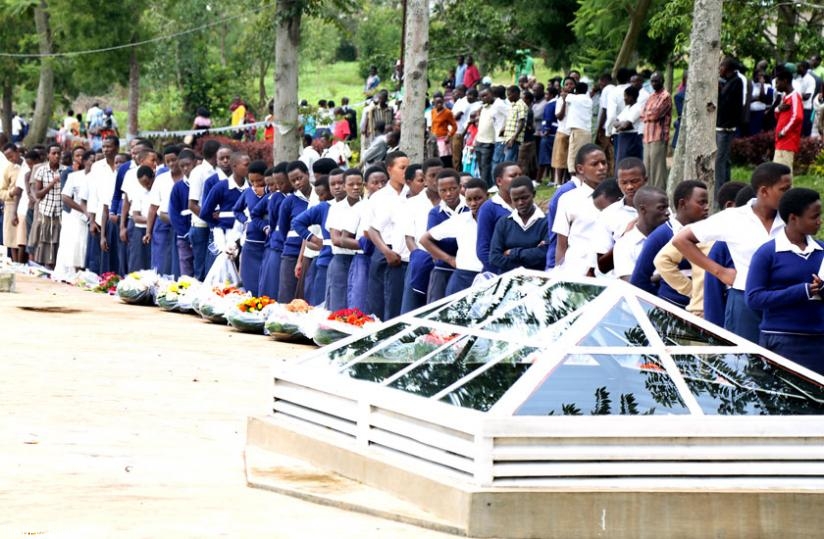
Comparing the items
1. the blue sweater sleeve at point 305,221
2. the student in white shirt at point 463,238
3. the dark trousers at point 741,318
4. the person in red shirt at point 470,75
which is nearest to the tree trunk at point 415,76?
the blue sweater sleeve at point 305,221

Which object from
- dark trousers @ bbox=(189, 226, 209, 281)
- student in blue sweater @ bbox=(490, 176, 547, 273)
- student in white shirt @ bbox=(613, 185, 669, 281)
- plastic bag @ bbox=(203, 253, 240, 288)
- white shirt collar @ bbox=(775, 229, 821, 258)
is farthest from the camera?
dark trousers @ bbox=(189, 226, 209, 281)

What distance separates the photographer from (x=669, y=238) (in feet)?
33.1

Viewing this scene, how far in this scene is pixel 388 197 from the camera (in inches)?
562

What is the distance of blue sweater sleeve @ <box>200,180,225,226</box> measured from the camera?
17391 millimetres

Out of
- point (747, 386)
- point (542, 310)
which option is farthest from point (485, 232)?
point (747, 386)

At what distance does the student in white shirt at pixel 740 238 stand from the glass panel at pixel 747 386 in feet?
4.41

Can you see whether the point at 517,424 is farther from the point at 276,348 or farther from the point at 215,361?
the point at 276,348

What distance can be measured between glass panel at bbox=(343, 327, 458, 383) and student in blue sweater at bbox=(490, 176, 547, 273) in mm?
3289

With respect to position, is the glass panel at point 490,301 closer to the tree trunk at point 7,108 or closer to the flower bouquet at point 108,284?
the flower bouquet at point 108,284

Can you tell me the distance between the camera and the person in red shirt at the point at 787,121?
18672 millimetres

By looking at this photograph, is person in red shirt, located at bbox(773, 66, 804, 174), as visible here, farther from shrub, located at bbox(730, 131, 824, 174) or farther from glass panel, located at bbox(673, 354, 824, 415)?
glass panel, located at bbox(673, 354, 824, 415)

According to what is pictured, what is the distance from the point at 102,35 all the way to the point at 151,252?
19317 mm

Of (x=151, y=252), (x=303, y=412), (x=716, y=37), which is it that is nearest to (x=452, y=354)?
(x=303, y=412)

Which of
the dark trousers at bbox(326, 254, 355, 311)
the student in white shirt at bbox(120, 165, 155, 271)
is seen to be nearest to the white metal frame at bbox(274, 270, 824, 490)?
the dark trousers at bbox(326, 254, 355, 311)
